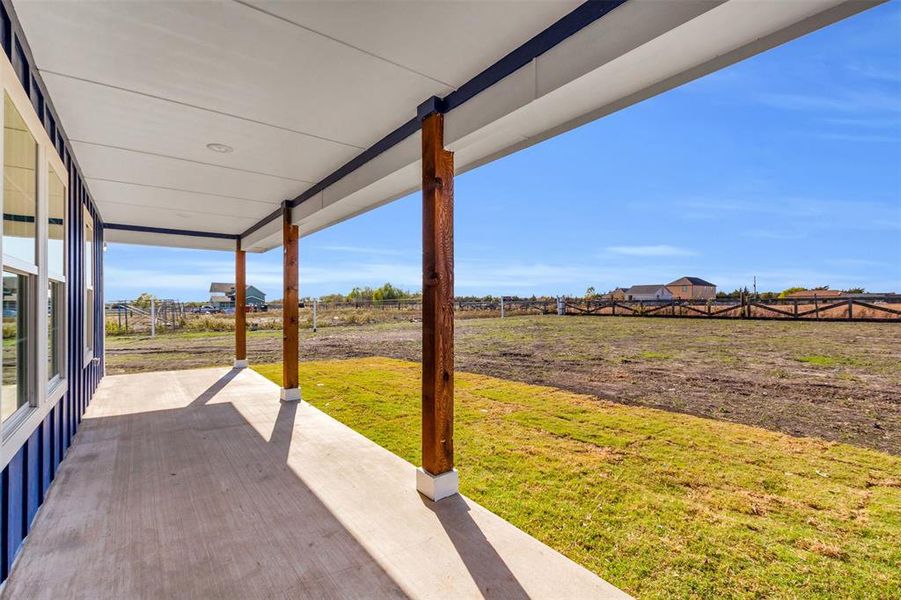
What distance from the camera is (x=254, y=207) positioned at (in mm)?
4977

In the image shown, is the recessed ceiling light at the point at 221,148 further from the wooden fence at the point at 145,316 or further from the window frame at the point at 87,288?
the wooden fence at the point at 145,316

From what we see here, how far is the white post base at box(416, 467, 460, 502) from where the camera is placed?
238 cm

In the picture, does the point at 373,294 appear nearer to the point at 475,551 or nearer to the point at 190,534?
the point at 190,534

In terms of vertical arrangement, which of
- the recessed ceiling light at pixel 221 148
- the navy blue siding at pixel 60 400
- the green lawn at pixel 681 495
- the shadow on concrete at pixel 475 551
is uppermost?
the recessed ceiling light at pixel 221 148

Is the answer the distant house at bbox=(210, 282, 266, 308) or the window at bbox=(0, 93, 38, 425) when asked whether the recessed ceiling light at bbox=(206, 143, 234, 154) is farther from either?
the distant house at bbox=(210, 282, 266, 308)

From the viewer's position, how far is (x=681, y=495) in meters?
2.47

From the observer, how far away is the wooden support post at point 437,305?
238 cm

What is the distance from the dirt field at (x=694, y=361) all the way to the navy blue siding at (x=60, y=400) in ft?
12.9

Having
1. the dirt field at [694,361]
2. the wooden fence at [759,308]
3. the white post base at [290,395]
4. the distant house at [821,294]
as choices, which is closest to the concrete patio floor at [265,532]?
the white post base at [290,395]

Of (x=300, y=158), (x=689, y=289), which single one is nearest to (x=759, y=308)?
(x=300, y=158)

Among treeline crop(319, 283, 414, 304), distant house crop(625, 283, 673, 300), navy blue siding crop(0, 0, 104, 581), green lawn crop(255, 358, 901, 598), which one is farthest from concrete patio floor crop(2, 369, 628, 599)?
distant house crop(625, 283, 673, 300)

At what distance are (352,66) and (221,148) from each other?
165cm

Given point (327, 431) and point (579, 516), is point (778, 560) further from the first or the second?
point (327, 431)

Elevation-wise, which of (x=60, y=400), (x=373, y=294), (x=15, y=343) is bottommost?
(x=60, y=400)
